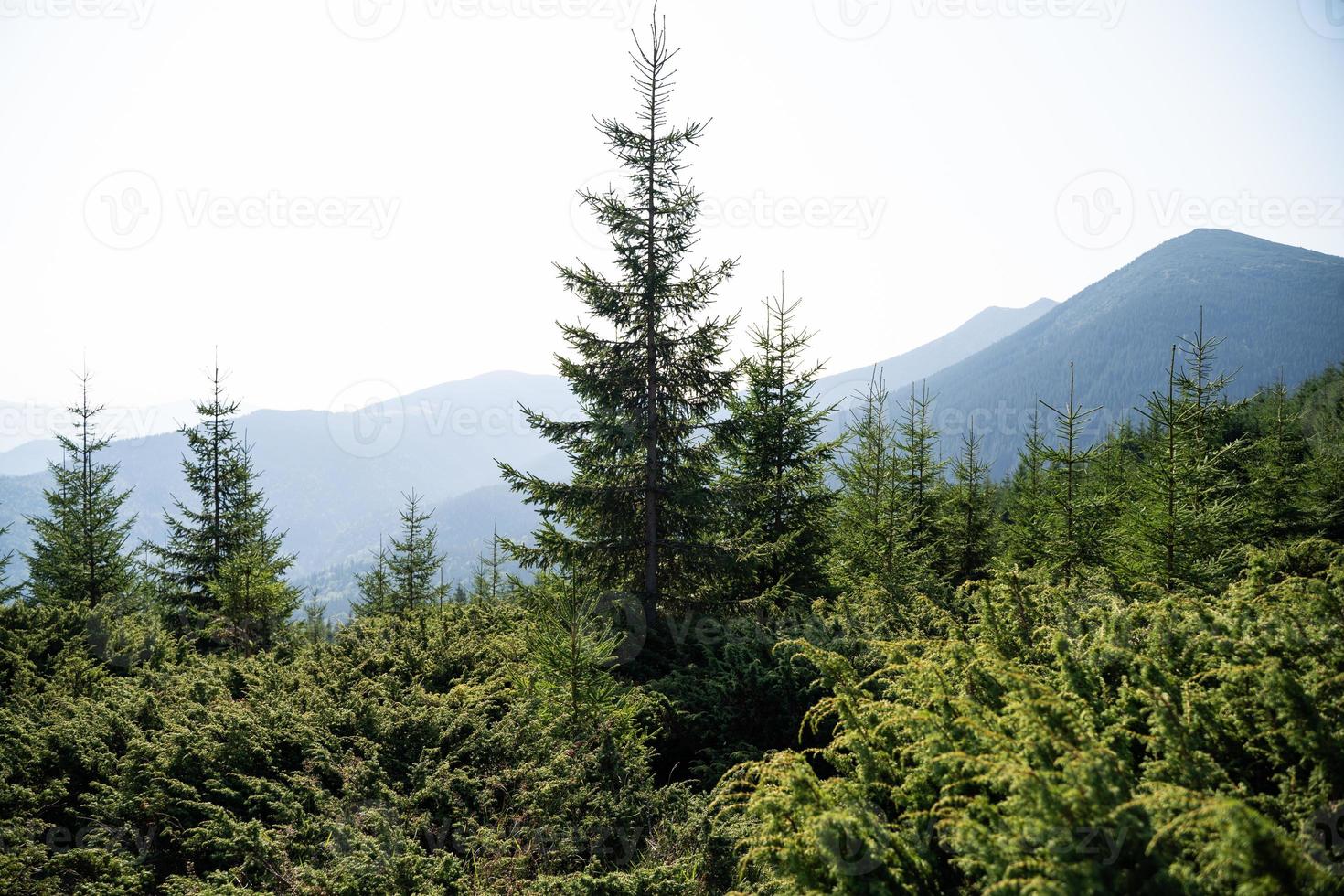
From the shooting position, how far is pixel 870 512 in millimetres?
13930

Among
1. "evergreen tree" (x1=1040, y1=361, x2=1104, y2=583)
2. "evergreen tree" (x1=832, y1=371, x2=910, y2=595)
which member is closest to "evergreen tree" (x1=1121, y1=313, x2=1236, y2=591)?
"evergreen tree" (x1=1040, y1=361, x2=1104, y2=583)

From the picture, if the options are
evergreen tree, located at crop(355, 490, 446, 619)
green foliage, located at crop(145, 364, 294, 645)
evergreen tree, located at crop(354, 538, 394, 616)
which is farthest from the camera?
evergreen tree, located at crop(354, 538, 394, 616)

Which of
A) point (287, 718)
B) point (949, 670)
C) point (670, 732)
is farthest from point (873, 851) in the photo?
point (287, 718)

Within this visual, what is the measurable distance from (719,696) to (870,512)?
6.92 metres

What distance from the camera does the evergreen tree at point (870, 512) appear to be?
1295 cm

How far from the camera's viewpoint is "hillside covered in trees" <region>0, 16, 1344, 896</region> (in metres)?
3.18

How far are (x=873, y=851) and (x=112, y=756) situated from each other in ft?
26.6

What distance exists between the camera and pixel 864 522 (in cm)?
1357

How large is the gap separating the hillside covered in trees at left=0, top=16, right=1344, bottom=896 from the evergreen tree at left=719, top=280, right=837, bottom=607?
0.24 feet

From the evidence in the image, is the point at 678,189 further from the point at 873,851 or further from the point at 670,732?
the point at 873,851

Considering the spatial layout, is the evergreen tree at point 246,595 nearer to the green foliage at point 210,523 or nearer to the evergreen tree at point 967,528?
the green foliage at point 210,523

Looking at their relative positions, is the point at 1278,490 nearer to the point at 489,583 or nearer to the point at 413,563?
the point at 413,563

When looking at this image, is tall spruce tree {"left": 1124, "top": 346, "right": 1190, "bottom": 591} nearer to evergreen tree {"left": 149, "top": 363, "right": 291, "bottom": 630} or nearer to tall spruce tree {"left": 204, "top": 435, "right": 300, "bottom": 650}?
tall spruce tree {"left": 204, "top": 435, "right": 300, "bottom": 650}

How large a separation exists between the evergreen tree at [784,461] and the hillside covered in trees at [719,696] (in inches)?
2.9
